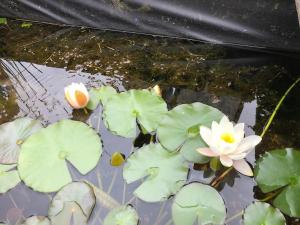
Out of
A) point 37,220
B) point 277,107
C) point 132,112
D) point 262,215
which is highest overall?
point 277,107

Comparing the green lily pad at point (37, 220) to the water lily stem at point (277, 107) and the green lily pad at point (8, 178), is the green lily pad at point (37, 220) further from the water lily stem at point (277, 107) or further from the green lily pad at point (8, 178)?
the water lily stem at point (277, 107)

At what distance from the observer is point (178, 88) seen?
1.97m

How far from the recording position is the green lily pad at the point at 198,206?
4.45ft

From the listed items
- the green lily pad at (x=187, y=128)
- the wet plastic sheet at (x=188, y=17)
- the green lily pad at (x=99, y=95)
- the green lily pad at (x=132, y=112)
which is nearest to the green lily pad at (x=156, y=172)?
the green lily pad at (x=187, y=128)

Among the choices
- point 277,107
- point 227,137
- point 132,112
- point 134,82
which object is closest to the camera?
point 227,137

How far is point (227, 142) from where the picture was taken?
142 cm

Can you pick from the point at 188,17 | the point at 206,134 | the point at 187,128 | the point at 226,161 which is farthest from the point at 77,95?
the point at 188,17

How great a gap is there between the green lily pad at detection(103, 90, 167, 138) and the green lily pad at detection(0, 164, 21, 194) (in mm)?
452

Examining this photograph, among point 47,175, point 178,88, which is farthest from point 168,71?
point 47,175

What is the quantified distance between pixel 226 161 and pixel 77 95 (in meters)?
0.76

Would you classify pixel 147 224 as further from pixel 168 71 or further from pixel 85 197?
pixel 168 71

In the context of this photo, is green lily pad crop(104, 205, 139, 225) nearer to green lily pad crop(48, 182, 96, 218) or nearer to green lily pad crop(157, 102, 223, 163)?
green lily pad crop(48, 182, 96, 218)

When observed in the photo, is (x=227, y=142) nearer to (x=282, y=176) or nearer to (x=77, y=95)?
(x=282, y=176)

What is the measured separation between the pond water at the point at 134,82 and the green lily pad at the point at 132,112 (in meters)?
0.06
